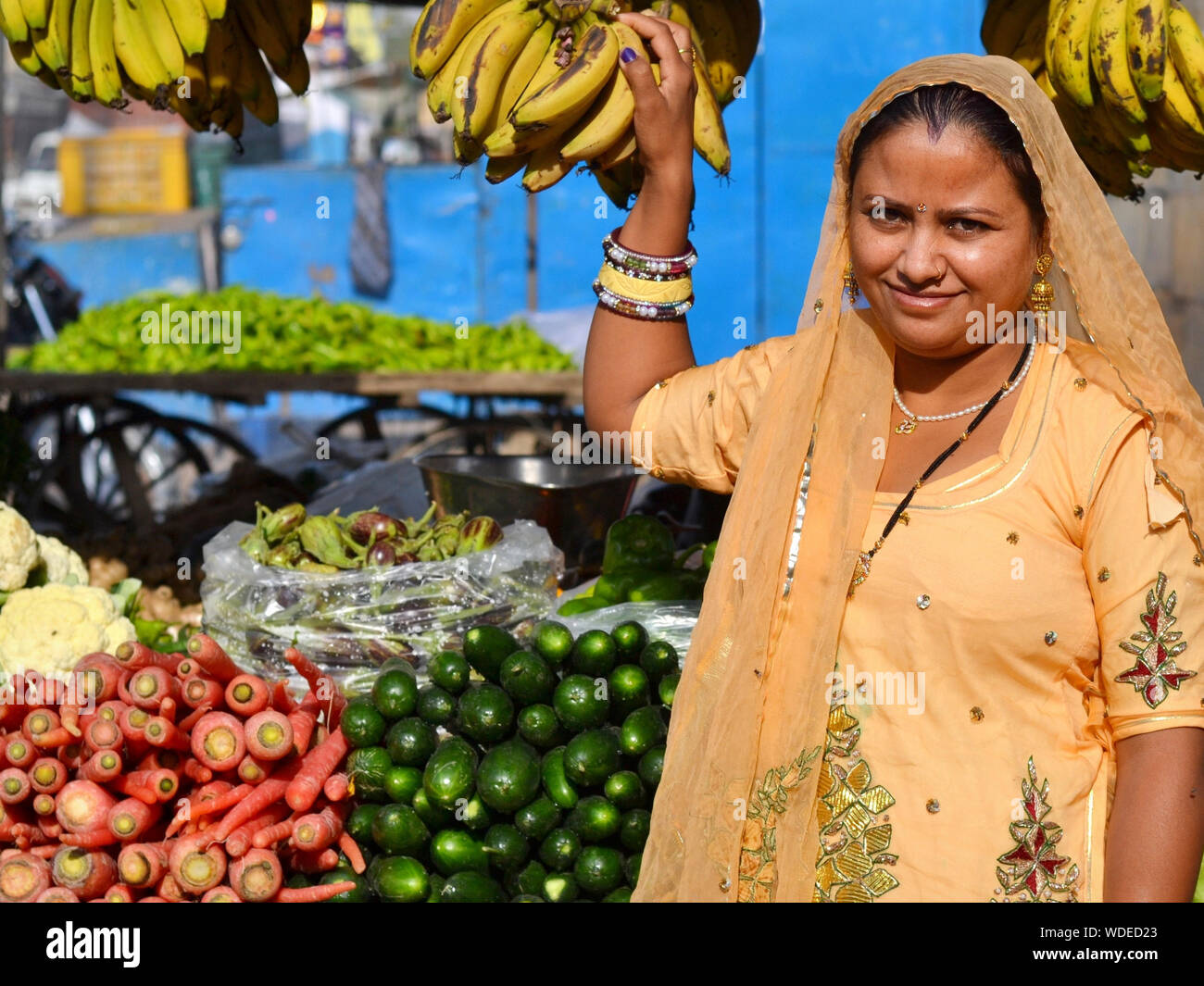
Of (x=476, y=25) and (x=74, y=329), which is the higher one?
(x=476, y=25)

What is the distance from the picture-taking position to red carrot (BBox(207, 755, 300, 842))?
2076mm

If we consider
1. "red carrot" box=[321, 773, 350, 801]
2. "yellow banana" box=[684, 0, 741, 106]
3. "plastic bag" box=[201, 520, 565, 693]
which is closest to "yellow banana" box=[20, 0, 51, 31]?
"plastic bag" box=[201, 520, 565, 693]

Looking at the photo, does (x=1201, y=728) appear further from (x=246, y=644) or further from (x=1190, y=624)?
(x=246, y=644)

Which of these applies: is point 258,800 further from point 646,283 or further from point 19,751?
point 646,283

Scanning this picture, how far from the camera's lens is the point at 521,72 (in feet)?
6.26

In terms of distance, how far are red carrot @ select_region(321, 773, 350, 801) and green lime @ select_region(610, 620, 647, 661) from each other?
56 centimetres

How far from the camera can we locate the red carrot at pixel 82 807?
2064 mm

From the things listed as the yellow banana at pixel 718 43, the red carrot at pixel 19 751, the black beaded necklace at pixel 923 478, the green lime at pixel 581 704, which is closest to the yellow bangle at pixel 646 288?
the black beaded necklace at pixel 923 478

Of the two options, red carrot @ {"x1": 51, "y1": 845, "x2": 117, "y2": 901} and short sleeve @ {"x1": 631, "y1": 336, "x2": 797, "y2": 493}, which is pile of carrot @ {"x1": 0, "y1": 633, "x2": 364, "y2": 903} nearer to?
red carrot @ {"x1": 51, "y1": 845, "x2": 117, "y2": 901}

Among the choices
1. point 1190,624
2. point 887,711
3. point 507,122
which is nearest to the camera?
point 1190,624

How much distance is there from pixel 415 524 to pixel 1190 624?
186cm

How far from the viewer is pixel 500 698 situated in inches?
85.5
